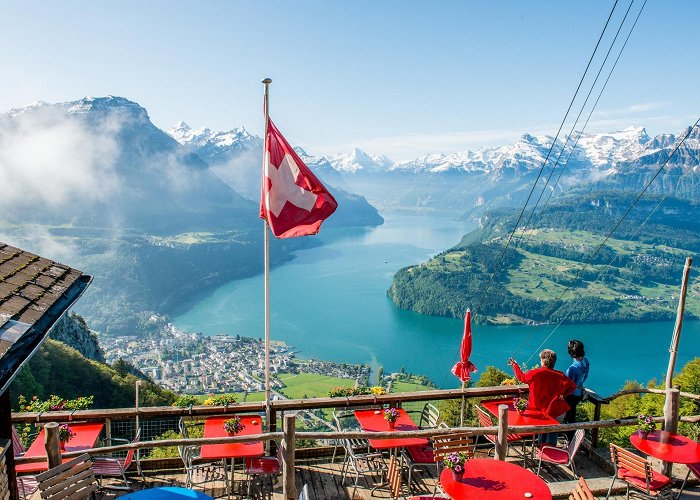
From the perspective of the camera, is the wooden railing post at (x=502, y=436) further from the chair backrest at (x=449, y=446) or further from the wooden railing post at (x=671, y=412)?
the wooden railing post at (x=671, y=412)

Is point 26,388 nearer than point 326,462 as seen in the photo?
No

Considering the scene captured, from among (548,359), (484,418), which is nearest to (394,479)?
(484,418)

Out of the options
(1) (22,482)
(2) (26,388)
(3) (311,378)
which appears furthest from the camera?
(3) (311,378)

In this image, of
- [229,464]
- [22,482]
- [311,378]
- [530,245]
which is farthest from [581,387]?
[530,245]

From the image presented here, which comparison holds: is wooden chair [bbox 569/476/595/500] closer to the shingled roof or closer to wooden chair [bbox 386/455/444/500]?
wooden chair [bbox 386/455/444/500]

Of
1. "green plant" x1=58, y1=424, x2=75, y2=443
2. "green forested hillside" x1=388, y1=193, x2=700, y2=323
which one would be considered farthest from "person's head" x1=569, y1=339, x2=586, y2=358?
"green forested hillside" x1=388, y1=193, x2=700, y2=323

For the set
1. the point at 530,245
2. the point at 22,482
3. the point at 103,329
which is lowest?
the point at 103,329

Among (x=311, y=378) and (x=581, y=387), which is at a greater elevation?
(x=581, y=387)

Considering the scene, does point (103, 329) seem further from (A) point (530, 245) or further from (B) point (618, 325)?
(A) point (530, 245)

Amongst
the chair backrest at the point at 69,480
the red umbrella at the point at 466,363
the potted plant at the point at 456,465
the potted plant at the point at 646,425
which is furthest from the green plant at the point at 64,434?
the potted plant at the point at 646,425

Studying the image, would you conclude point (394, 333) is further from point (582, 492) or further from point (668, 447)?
point (582, 492)
